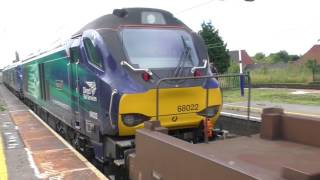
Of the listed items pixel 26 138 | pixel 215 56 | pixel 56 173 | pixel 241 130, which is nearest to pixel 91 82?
pixel 56 173

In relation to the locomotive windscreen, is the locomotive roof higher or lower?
higher

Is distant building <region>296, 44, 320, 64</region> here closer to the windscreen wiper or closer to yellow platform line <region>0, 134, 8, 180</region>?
yellow platform line <region>0, 134, 8, 180</region>

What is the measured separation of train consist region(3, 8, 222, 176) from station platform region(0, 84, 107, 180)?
1.62 feet

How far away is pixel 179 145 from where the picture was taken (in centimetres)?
414

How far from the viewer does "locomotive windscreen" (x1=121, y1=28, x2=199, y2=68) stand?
739 cm

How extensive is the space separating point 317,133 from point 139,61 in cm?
320

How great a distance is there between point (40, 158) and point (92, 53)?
277 centimetres

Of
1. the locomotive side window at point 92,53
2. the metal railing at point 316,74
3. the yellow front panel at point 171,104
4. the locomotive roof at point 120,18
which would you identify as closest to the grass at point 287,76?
the metal railing at point 316,74

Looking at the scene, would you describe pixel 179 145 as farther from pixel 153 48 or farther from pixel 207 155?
pixel 153 48

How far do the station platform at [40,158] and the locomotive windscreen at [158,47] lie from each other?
6.49 feet

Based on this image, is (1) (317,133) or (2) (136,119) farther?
(2) (136,119)

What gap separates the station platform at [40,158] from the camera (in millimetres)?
7672

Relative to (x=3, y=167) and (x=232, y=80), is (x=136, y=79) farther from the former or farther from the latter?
(x=3, y=167)

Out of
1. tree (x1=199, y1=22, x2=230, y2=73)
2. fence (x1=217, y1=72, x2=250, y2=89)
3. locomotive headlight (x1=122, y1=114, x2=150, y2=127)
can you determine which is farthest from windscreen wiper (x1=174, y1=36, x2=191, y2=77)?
tree (x1=199, y1=22, x2=230, y2=73)
